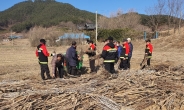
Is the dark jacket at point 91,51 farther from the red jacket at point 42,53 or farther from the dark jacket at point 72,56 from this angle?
the red jacket at point 42,53

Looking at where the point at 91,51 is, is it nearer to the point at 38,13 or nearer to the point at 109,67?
the point at 109,67

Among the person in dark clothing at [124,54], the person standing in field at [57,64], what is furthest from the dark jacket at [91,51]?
the person standing in field at [57,64]

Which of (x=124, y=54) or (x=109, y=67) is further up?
(x=124, y=54)

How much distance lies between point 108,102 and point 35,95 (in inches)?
54.3

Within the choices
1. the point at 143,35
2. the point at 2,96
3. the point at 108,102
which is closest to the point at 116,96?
the point at 108,102

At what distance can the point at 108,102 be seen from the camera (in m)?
4.52

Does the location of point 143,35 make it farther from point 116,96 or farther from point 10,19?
point 10,19

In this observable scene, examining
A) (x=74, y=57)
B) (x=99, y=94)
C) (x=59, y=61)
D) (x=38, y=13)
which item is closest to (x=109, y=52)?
(x=74, y=57)

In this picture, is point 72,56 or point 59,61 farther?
point 72,56

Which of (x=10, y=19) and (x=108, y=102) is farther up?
(x=10, y=19)

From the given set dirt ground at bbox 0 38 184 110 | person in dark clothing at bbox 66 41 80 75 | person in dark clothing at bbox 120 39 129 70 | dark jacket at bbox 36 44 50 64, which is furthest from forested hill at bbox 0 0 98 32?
dirt ground at bbox 0 38 184 110

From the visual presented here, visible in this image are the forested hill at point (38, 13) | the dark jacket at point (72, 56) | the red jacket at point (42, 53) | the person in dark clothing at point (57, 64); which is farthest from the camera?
the forested hill at point (38, 13)

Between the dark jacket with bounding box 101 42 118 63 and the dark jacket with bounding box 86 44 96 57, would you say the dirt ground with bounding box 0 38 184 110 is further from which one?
the dark jacket with bounding box 86 44 96 57

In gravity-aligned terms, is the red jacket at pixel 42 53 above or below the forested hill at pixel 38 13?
below
